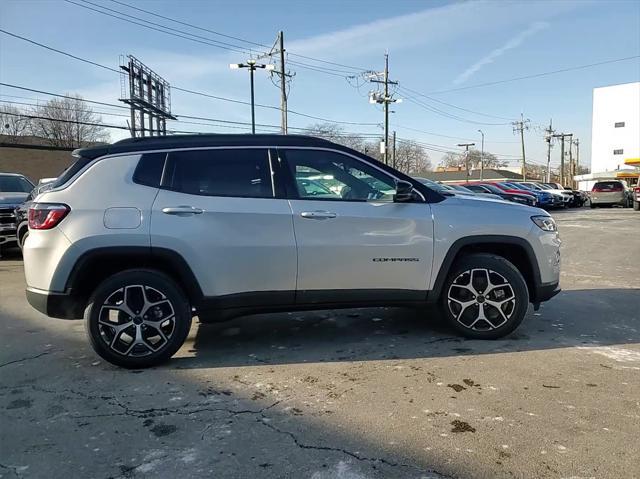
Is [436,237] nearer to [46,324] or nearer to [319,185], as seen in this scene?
[319,185]

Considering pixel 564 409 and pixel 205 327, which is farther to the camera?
pixel 205 327

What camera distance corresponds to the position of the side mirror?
454 centimetres

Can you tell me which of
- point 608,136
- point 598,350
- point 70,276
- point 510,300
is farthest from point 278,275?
point 608,136

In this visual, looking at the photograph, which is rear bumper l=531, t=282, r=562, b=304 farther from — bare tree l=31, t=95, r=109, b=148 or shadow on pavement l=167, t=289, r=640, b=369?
bare tree l=31, t=95, r=109, b=148

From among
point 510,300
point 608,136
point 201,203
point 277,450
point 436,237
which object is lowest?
point 277,450

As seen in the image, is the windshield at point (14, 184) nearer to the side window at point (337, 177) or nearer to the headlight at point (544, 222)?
the side window at point (337, 177)

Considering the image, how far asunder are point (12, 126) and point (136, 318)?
2288 inches

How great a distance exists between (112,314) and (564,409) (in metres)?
3.46

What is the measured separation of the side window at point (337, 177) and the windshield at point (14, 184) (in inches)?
426

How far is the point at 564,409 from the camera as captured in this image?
345 centimetres

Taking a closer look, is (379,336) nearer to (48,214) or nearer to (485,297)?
(485,297)

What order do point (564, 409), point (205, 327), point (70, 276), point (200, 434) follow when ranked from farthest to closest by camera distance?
point (205, 327), point (70, 276), point (564, 409), point (200, 434)

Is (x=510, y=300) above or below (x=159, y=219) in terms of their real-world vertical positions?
below

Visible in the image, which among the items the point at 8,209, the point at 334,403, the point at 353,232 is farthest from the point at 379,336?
the point at 8,209
